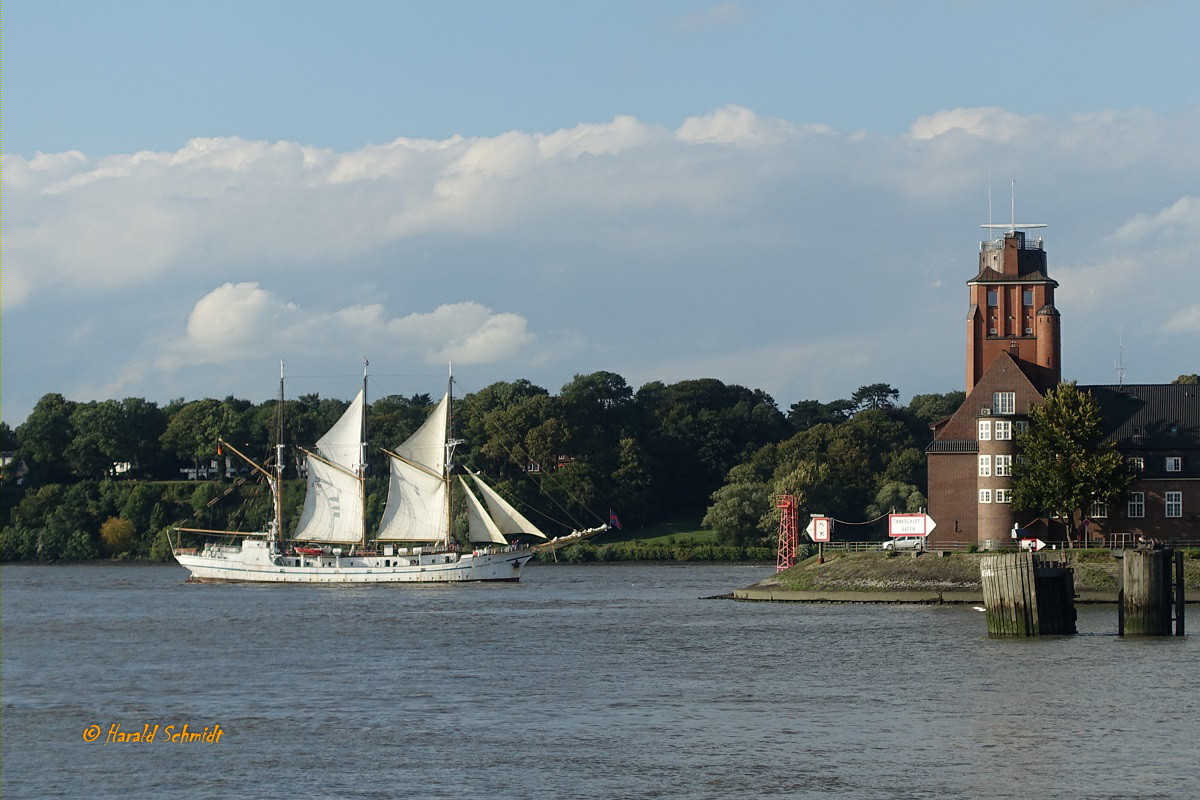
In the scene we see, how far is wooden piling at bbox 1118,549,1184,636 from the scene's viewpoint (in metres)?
58.3

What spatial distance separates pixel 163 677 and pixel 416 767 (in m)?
18.7

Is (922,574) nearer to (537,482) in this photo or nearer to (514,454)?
(537,482)

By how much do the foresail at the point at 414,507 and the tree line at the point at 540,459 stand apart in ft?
109

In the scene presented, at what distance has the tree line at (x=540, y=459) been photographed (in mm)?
153875

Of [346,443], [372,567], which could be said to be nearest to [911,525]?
[372,567]

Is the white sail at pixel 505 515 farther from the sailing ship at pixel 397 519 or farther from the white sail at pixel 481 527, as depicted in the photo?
the white sail at pixel 481 527

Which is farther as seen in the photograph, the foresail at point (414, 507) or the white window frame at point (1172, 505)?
the foresail at point (414, 507)

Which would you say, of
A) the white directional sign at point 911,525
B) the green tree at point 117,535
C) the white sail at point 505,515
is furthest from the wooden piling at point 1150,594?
the green tree at point 117,535

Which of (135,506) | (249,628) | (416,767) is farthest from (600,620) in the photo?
(135,506)

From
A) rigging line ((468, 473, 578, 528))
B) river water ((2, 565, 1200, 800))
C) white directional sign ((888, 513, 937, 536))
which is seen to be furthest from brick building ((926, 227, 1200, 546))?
rigging line ((468, 473, 578, 528))

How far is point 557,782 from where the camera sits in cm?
3384

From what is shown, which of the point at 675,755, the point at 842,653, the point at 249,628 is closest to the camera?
the point at 675,755

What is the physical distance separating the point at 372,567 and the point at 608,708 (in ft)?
262

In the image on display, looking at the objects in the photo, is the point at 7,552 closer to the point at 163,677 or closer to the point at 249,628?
the point at 249,628
